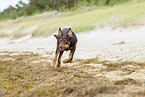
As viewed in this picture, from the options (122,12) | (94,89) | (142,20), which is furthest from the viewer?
(122,12)

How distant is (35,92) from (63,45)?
2644mm

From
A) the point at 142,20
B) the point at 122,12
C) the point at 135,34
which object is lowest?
the point at 135,34

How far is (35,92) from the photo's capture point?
3221 mm

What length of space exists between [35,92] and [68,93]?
0.68 metres

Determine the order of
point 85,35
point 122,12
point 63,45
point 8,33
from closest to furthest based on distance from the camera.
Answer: point 63,45 → point 85,35 → point 122,12 → point 8,33

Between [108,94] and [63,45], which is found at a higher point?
[63,45]

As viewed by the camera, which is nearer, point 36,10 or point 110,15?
point 110,15

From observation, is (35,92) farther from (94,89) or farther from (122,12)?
(122,12)

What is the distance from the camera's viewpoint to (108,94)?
2748 millimetres

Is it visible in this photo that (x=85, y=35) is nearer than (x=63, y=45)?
No

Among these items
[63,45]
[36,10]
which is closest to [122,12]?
[63,45]

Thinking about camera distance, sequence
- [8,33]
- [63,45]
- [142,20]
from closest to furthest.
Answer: [63,45]
[142,20]
[8,33]

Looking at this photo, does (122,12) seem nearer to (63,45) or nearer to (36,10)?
(63,45)

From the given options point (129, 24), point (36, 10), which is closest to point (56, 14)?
point (36, 10)
